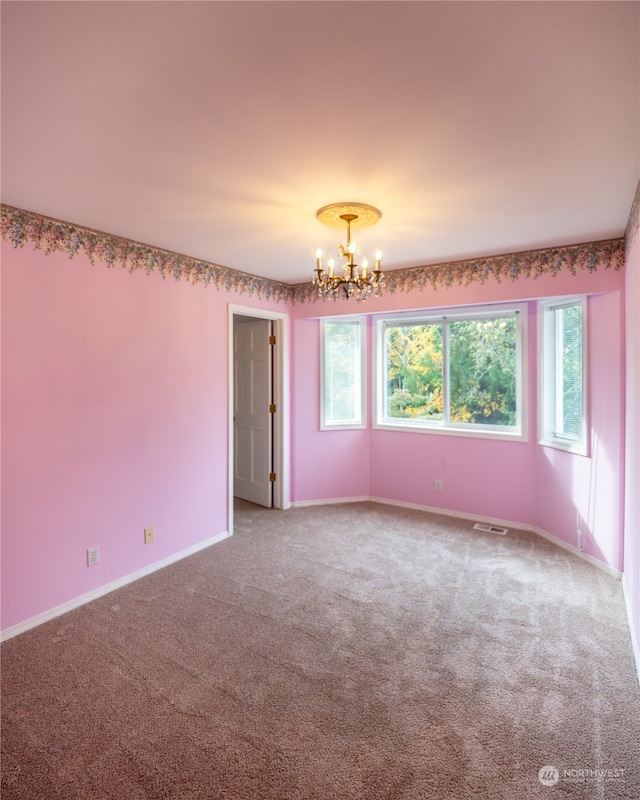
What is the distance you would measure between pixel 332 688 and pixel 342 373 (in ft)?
11.6

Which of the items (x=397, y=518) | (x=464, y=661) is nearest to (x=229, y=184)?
(x=464, y=661)

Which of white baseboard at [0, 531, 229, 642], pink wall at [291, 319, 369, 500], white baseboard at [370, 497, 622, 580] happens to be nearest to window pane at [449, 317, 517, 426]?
white baseboard at [370, 497, 622, 580]

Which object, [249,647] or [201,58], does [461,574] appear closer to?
[249,647]

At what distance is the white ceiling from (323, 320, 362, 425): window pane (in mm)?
2282

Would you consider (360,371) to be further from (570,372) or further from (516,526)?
(516,526)

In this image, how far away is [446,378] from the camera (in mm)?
4848

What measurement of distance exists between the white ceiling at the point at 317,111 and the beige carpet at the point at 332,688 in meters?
2.49

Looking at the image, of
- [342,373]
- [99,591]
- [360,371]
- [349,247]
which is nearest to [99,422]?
[99,591]

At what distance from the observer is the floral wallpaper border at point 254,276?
2.76m

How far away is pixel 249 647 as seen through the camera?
2.51m

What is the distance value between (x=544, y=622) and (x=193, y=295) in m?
3.49

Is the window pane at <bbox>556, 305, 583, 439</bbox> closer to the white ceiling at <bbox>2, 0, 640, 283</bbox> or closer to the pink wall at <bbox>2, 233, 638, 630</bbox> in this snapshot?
the pink wall at <bbox>2, 233, 638, 630</bbox>

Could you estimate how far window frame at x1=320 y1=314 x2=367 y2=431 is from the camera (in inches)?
203

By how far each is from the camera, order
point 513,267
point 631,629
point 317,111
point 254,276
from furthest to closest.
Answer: point 254,276, point 513,267, point 631,629, point 317,111
